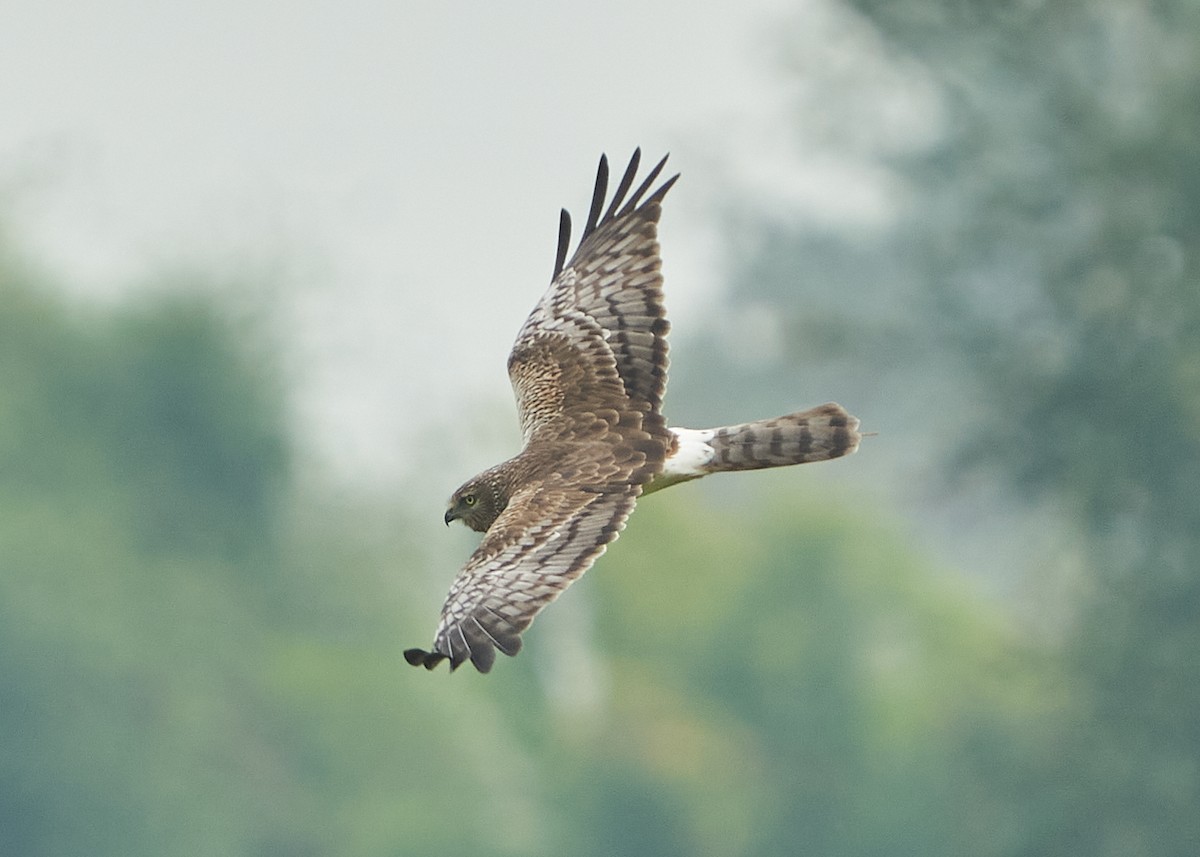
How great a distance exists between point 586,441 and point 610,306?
2.98 feet

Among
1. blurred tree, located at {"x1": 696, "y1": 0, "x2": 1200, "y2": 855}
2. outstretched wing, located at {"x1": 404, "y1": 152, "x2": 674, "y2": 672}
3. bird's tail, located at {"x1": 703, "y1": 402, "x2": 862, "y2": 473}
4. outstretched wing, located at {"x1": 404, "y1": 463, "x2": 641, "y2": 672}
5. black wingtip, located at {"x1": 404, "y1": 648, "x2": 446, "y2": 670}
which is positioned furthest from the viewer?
blurred tree, located at {"x1": 696, "y1": 0, "x2": 1200, "y2": 855}

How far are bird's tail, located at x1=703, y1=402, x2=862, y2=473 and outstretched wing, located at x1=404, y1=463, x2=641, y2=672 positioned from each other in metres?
0.51

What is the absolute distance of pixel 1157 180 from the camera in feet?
114

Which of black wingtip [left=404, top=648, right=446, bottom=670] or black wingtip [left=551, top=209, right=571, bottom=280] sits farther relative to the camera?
black wingtip [left=551, top=209, right=571, bottom=280]

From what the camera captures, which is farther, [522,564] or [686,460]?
[686,460]

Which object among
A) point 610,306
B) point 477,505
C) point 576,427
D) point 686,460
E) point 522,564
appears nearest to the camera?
point 522,564

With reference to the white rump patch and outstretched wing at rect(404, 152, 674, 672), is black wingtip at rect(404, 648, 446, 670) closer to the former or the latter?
outstretched wing at rect(404, 152, 674, 672)

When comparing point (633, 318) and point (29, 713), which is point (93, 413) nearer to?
point (29, 713)

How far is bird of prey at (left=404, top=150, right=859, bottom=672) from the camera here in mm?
10547

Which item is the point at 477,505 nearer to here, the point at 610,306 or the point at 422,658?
the point at 610,306

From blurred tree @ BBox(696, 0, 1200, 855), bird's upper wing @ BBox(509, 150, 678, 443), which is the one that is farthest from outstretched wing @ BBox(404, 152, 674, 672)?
blurred tree @ BBox(696, 0, 1200, 855)

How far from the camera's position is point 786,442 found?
454 inches

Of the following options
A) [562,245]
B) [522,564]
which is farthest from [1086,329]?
[522,564]

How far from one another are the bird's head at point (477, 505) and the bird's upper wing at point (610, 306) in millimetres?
430
